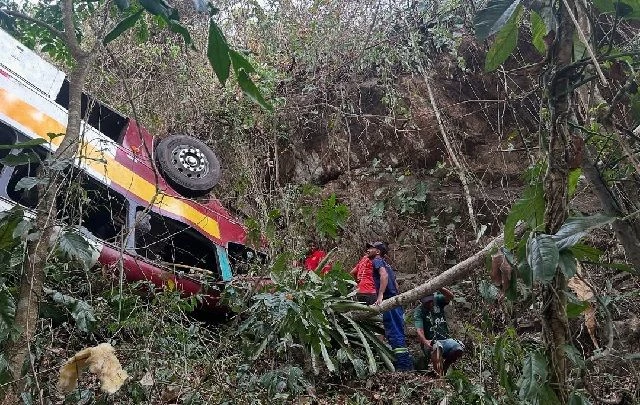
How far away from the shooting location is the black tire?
5992 mm

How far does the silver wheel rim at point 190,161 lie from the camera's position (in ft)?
20.3

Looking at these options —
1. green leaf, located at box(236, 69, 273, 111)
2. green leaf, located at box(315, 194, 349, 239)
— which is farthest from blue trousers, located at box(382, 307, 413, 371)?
green leaf, located at box(236, 69, 273, 111)

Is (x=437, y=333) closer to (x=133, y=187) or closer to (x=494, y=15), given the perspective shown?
(x=133, y=187)

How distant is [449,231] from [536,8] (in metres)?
6.00

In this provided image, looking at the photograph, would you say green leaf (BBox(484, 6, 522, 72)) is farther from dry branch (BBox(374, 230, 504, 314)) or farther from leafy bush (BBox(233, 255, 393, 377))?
leafy bush (BBox(233, 255, 393, 377))

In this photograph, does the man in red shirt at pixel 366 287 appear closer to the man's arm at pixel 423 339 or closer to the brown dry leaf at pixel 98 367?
the man's arm at pixel 423 339

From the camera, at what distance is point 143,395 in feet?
10.1

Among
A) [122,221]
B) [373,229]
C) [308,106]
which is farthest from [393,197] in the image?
[122,221]

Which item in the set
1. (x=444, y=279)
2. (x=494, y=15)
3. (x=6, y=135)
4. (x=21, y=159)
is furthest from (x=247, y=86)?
(x=6, y=135)

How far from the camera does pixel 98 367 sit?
204 cm

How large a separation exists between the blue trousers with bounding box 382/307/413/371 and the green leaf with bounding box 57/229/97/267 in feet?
11.4

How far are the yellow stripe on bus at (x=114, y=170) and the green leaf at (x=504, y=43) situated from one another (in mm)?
2856

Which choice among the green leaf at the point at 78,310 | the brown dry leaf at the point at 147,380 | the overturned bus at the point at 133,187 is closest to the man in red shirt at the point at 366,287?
the overturned bus at the point at 133,187

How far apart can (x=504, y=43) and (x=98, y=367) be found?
175 cm
